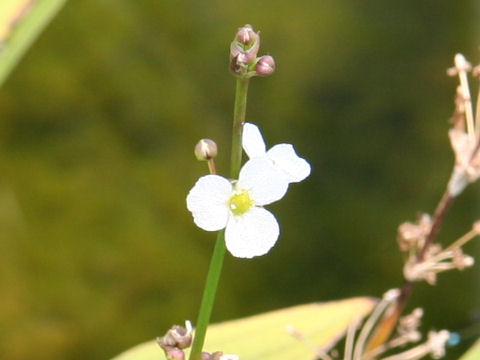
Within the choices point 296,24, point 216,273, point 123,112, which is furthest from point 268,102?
point 216,273

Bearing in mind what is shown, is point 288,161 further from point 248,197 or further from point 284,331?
point 284,331

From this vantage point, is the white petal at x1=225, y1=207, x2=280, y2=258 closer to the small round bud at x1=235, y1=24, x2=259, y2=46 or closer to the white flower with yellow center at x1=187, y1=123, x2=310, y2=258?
the white flower with yellow center at x1=187, y1=123, x2=310, y2=258

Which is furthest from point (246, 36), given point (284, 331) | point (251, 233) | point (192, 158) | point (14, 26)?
point (192, 158)

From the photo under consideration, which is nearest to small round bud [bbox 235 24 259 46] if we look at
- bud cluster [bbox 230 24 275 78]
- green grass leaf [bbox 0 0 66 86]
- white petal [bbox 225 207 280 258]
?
bud cluster [bbox 230 24 275 78]

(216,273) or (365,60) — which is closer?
(216,273)

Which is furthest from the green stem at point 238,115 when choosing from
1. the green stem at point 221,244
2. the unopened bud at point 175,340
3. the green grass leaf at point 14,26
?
the green grass leaf at point 14,26

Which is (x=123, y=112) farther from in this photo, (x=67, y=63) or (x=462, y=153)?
(x=462, y=153)

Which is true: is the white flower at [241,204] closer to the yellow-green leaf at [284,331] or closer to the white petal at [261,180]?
the white petal at [261,180]

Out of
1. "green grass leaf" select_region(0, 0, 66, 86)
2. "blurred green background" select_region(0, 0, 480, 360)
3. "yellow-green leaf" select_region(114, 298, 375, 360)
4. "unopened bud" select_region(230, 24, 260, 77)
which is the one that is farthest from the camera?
"blurred green background" select_region(0, 0, 480, 360)
